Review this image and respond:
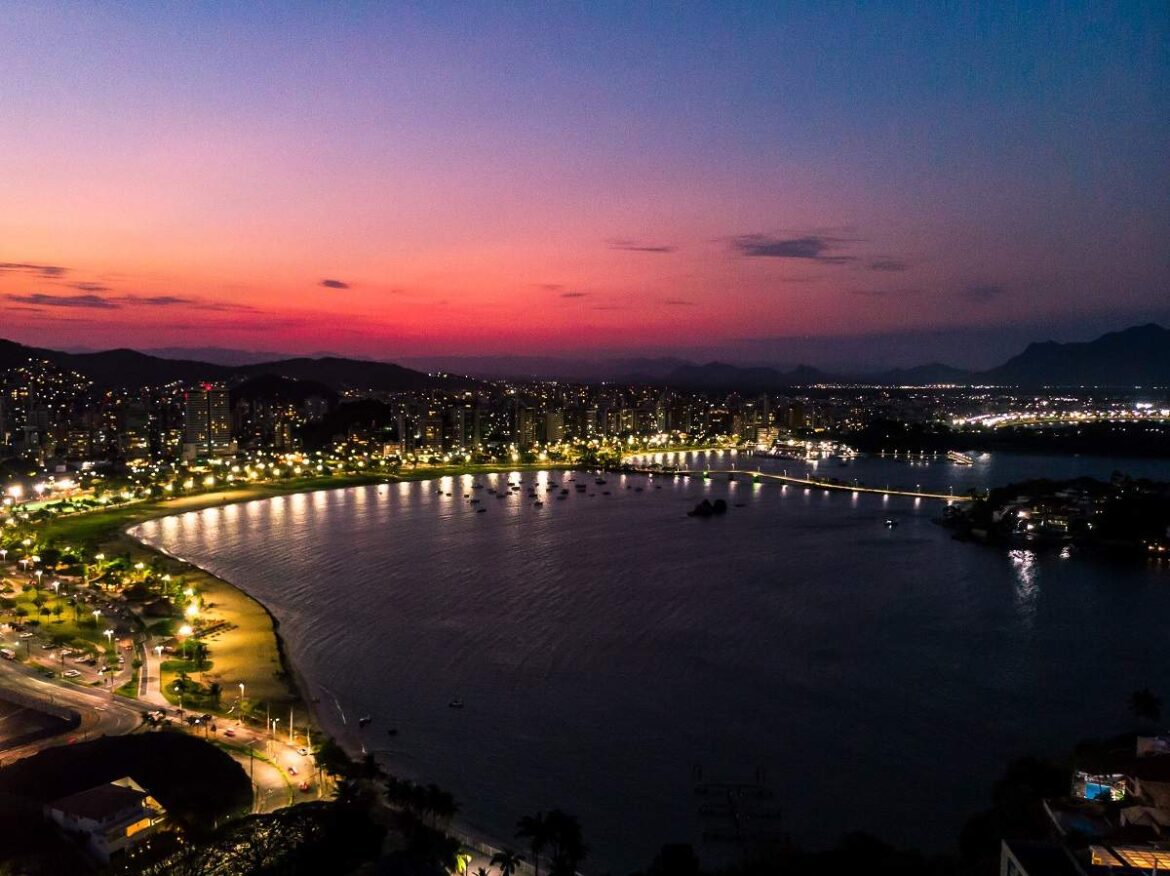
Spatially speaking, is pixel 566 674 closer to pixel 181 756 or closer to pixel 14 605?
pixel 181 756

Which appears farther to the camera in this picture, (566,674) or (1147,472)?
(1147,472)

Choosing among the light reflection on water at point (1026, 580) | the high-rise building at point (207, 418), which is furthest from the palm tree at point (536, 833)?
the high-rise building at point (207, 418)

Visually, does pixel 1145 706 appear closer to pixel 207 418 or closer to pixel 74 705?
pixel 74 705

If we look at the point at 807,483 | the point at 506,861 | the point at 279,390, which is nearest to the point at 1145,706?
the point at 506,861

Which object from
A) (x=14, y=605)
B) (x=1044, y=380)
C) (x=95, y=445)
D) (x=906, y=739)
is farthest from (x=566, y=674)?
(x=1044, y=380)

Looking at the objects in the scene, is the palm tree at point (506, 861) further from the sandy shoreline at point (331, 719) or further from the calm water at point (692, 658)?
the calm water at point (692, 658)

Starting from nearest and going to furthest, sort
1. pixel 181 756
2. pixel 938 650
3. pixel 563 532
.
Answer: pixel 181 756 → pixel 938 650 → pixel 563 532

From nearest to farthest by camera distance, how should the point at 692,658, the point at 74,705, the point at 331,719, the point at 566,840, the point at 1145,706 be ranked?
the point at 566,840 < the point at 1145,706 < the point at 74,705 < the point at 331,719 < the point at 692,658

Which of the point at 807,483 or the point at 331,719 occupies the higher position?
the point at 807,483

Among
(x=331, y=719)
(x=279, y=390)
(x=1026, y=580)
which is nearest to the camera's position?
(x=331, y=719)
